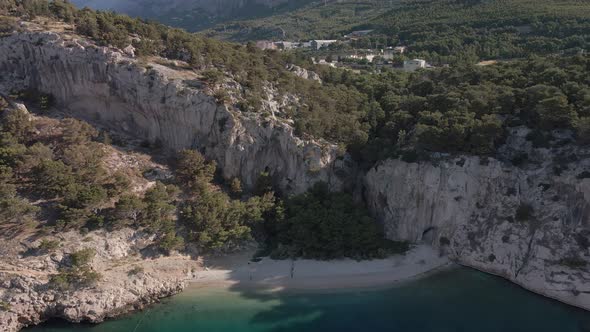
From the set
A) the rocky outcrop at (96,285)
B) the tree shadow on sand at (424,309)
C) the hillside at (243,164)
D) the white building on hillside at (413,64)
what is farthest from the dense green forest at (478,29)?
the rocky outcrop at (96,285)

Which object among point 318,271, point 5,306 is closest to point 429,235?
point 318,271

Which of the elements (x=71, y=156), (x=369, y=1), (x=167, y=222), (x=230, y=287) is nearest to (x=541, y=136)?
(x=230, y=287)

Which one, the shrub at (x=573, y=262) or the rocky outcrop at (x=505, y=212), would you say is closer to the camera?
the shrub at (x=573, y=262)

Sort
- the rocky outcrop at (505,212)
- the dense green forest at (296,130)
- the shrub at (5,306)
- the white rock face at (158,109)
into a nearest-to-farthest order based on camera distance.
→ the shrub at (5,306) < the rocky outcrop at (505,212) < the dense green forest at (296,130) < the white rock face at (158,109)

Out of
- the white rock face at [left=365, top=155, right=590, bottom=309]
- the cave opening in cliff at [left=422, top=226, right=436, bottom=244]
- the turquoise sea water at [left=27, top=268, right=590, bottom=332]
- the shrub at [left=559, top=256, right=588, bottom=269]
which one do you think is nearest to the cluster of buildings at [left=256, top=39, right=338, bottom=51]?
the white rock face at [left=365, top=155, right=590, bottom=309]

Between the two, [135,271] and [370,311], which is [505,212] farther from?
[135,271]

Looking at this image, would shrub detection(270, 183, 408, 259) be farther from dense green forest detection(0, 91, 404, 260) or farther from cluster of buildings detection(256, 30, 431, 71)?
cluster of buildings detection(256, 30, 431, 71)

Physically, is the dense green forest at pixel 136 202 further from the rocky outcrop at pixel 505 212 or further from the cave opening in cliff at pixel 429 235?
the rocky outcrop at pixel 505 212

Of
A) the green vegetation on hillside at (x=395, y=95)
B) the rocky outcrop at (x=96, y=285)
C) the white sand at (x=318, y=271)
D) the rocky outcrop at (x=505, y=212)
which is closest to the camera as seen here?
the rocky outcrop at (x=96, y=285)

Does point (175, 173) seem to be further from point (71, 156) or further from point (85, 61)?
point (85, 61)
